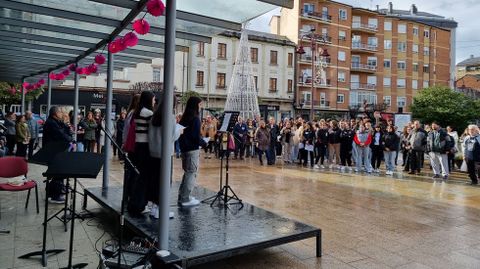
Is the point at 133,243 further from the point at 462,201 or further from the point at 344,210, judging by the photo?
the point at 462,201

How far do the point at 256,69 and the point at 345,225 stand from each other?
36.2 metres

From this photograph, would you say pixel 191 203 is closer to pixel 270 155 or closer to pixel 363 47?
pixel 270 155

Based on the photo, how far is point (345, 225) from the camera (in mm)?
6035

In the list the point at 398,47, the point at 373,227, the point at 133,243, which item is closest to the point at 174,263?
the point at 133,243

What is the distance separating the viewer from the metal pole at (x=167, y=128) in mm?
3818

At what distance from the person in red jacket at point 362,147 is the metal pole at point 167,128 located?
10039 mm

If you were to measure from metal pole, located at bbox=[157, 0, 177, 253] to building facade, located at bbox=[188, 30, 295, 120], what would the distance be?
33.1m

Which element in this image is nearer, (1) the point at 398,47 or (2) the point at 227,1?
(2) the point at 227,1

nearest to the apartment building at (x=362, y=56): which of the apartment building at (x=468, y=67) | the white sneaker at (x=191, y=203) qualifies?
the apartment building at (x=468, y=67)

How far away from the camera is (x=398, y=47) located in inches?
2119

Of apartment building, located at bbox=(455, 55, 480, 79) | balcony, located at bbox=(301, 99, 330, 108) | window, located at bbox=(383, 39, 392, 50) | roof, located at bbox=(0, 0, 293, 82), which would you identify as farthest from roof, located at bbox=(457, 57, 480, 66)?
roof, located at bbox=(0, 0, 293, 82)

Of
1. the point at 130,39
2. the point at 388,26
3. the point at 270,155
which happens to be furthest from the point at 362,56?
the point at 130,39

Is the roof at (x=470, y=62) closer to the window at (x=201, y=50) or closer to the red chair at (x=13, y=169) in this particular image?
the window at (x=201, y=50)

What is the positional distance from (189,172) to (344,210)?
10.6 ft
